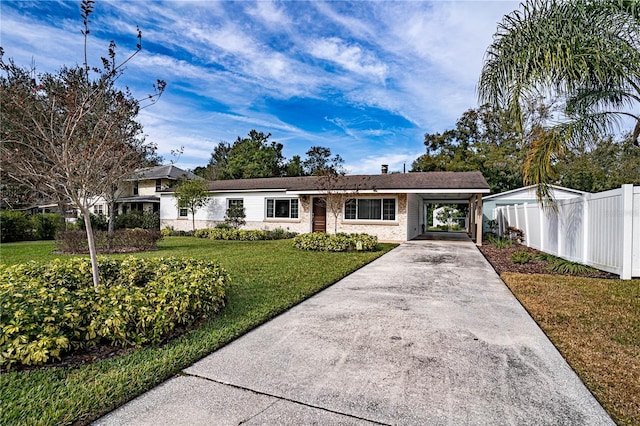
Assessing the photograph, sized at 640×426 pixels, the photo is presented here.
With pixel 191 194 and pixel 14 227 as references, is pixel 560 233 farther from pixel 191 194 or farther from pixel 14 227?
pixel 14 227

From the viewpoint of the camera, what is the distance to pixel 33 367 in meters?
3.15

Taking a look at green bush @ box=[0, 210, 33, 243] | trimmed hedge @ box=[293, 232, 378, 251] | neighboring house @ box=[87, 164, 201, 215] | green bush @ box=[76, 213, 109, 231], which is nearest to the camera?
trimmed hedge @ box=[293, 232, 378, 251]

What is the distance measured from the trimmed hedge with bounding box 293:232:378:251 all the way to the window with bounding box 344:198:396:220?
12.6 ft

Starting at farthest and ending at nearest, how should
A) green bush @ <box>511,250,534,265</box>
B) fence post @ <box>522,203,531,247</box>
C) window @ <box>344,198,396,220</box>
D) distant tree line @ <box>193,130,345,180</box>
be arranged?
distant tree line @ <box>193,130,345,180</box> → window @ <box>344,198,396,220</box> → fence post @ <box>522,203,531,247</box> → green bush @ <box>511,250,534,265</box>

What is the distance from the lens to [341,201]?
17719 millimetres

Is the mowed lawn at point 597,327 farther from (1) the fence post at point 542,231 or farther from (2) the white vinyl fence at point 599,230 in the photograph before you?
(1) the fence post at point 542,231

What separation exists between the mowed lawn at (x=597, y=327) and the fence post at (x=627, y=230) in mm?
299

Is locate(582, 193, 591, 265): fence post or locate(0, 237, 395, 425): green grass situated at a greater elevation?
locate(582, 193, 591, 265): fence post

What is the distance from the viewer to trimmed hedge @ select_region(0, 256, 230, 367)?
10.3 feet

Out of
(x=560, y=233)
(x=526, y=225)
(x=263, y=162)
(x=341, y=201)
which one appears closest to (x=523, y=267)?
(x=560, y=233)

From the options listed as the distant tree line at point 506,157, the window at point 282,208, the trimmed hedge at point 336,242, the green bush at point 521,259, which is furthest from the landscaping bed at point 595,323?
the distant tree line at point 506,157

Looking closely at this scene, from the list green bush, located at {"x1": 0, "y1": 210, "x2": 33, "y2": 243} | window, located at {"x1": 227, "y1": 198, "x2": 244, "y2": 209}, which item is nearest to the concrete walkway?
window, located at {"x1": 227, "y1": 198, "x2": 244, "y2": 209}

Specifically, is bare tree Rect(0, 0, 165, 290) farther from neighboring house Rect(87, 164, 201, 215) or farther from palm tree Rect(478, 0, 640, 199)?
neighboring house Rect(87, 164, 201, 215)

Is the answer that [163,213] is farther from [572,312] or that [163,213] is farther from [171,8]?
[572,312]
